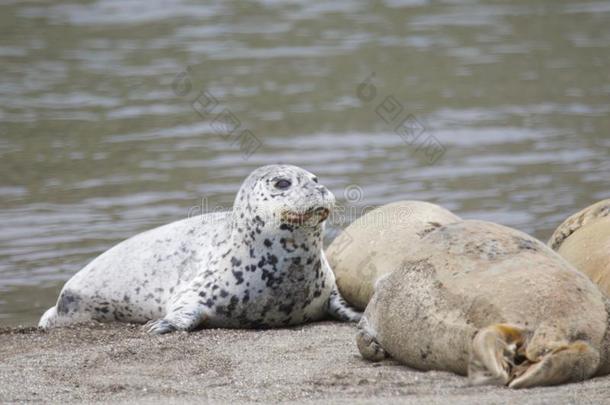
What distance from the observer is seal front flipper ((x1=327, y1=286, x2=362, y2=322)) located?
677 cm

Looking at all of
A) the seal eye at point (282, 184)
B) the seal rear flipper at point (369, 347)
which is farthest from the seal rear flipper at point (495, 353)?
the seal eye at point (282, 184)

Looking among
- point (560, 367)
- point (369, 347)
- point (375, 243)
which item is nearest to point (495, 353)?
point (560, 367)

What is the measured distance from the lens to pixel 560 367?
4.55 metres

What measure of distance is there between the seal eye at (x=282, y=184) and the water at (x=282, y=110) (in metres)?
1.99

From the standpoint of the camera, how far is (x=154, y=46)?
1727 cm

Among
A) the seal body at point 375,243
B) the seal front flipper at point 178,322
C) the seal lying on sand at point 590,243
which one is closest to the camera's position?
the seal lying on sand at point 590,243

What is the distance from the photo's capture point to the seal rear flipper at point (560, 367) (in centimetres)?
453

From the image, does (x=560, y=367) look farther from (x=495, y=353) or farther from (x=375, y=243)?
(x=375, y=243)

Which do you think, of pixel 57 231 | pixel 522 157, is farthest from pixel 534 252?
pixel 522 157

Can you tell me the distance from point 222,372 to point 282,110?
8461 mm

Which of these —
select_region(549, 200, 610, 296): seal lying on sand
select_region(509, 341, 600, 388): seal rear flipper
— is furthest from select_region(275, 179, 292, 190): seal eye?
select_region(509, 341, 600, 388): seal rear flipper

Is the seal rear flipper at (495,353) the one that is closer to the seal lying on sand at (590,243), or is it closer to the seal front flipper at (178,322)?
the seal lying on sand at (590,243)

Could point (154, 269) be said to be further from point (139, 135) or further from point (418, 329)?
point (139, 135)

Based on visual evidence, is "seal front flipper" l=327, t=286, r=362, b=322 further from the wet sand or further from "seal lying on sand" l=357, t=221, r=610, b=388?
"seal lying on sand" l=357, t=221, r=610, b=388
